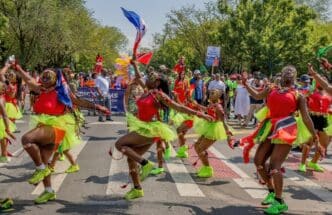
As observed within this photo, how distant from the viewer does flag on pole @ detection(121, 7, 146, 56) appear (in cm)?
802

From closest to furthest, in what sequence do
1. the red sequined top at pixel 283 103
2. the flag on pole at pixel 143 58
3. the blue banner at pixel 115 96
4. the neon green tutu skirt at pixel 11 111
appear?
1. the red sequined top at pixel 283 103
2. the flag on pole at pixel 143 58
3. the neon green tutu skirt at pixel 11 111
4. the blue banner at pixel 115 96

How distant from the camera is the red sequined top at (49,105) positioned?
745 cm

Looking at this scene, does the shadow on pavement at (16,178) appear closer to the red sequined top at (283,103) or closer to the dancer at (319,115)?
the red sequined top at (283,103)

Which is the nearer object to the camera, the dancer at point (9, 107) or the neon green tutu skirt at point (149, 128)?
the neon green tutu skirt at point (149, 128)

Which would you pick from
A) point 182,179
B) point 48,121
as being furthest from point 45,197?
point 182,179

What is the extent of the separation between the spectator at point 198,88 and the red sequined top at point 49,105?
9.97m

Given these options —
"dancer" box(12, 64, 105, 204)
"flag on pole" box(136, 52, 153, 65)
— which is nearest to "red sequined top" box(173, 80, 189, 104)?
"flag on pole" box(136, 52, 153, 65)

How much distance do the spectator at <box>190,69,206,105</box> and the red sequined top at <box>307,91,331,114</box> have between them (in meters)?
7.12

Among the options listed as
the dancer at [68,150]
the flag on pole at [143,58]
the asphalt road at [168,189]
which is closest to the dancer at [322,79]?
the asphalt road at [168,189]

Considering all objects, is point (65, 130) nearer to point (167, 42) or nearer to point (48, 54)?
point (48, 54)

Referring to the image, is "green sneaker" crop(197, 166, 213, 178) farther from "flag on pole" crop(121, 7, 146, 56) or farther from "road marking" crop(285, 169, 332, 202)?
"flag on pole" crop(121, 7, 146, 56)

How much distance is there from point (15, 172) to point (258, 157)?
15.3ft

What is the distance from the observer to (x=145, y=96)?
7.62m

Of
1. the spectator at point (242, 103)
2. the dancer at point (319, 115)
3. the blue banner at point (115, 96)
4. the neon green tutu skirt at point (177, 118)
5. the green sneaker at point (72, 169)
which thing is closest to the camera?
the green sneaker at point (72, 169)
